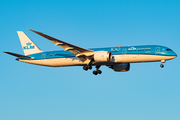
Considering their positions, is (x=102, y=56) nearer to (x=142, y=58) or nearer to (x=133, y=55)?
(x=133, y=55)

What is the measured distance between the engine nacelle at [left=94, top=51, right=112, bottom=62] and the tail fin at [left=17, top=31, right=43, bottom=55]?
44.5ft

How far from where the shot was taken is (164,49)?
41.7 metres

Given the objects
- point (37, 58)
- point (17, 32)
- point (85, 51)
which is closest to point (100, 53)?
point (85, 51)

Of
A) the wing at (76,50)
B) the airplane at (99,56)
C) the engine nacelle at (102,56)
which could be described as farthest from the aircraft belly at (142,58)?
the wing at (76,50)

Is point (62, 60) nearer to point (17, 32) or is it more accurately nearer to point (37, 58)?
point (37, 58)

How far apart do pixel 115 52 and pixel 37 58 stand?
48.0ft

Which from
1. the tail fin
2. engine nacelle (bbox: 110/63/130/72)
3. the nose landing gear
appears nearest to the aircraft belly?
engine nacelle (bbox: 110/63/130/72)

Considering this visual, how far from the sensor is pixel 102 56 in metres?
41.6

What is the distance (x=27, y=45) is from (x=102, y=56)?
17.5m

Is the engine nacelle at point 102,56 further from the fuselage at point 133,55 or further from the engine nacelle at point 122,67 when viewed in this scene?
the engine nacelle at point 122,67

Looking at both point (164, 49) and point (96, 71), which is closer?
point (164, 49)

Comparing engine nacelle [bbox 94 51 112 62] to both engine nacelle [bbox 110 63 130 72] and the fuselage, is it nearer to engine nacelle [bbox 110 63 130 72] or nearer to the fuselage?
the fuselage

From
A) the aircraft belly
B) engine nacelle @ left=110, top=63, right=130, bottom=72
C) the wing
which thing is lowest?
engine nacelle @ left=110, top=63, right=130, bottom=72

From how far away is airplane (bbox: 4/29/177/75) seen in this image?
41.5 metres
